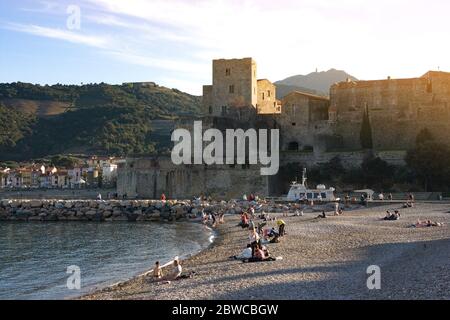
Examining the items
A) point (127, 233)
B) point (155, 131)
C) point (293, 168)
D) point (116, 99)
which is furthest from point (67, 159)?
point (127, 233)

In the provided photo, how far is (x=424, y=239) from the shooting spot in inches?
779

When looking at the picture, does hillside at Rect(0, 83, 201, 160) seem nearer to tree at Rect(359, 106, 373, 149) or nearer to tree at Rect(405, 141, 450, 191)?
tree at Rect(359, 106, 373, 149)

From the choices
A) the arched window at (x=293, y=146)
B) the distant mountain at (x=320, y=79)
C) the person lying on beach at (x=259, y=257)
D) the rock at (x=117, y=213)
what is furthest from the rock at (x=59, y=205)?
the distant mountain at (x=320, y=79)

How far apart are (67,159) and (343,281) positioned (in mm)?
81023

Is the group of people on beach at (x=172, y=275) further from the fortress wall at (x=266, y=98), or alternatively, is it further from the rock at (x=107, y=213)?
the fortress wall at (x=266, y=98)

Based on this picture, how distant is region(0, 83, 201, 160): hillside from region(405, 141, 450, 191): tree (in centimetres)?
5282

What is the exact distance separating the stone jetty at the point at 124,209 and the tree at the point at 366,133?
10955mm

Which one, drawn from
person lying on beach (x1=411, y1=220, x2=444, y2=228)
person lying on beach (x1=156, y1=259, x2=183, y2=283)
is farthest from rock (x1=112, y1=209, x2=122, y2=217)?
person lying on beach (x1=156, y1=259, x2=183, y2=283)

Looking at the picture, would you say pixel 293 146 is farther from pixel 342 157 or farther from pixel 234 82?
pixel 234 82

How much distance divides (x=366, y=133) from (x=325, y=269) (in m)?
31.3

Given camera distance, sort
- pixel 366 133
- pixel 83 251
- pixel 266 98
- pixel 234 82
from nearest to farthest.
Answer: pixel 83 251 < pixel 366 133 < pixel 234 82 < pixel 266 98

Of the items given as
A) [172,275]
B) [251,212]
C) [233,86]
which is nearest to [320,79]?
[233,86]

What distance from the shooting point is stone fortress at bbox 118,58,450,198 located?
43.7 metres

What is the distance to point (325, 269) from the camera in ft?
49.6
